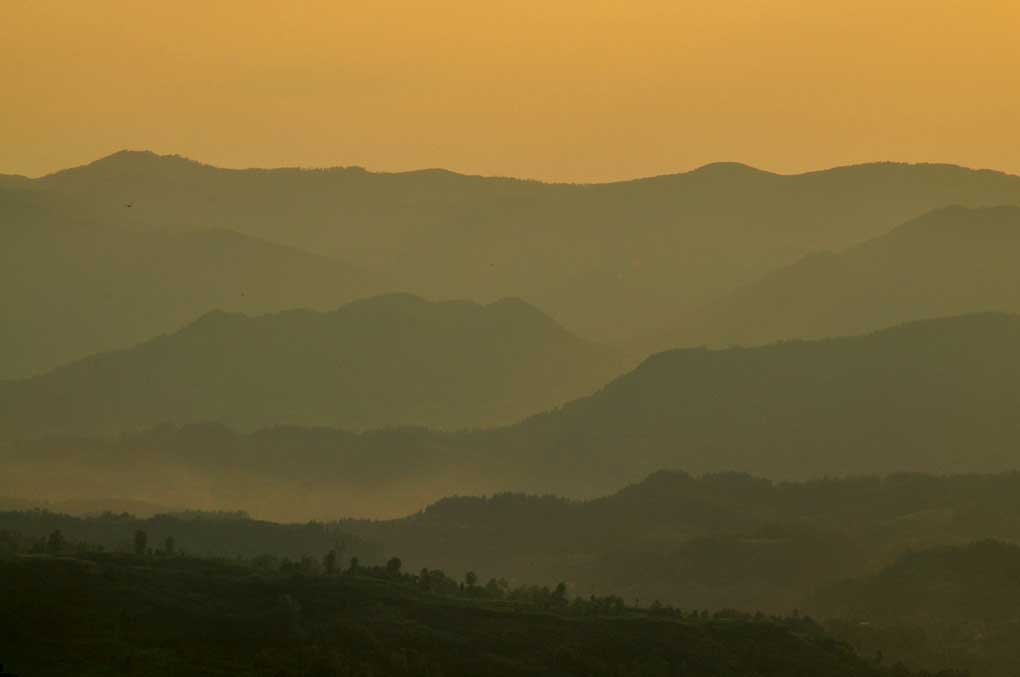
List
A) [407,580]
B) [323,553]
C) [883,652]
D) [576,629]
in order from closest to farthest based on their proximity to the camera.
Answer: [576,629], [407,580], [883,652], [323,553]

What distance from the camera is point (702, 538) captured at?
651ft

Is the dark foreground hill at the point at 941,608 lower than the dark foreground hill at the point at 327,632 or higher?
higher

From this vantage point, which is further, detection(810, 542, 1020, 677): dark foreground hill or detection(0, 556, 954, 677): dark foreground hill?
detection(810, 542, 1020, 677): dark foreground hill

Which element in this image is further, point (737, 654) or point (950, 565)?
point (950, 565)

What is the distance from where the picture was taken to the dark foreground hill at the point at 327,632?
9131 centimetres

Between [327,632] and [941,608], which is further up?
[941,608]

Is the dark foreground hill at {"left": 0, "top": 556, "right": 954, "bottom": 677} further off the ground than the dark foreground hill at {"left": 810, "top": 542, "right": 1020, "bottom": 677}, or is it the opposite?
the dark foreground hill at {"left": 810, "top": 542, "right": 1020, "bottom": 677}

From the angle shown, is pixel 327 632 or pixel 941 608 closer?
pixel 327 632

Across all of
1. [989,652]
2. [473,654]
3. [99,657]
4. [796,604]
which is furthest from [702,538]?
[99,657]

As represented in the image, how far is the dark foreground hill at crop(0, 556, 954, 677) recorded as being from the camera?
91.3 meters

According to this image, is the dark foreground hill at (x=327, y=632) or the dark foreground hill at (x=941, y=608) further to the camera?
the dark foreground hill at (x=941, y=608)

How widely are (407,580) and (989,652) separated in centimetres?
4202

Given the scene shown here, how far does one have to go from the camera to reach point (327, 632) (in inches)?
3932

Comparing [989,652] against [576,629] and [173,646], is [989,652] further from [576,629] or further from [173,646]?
[173,646]
